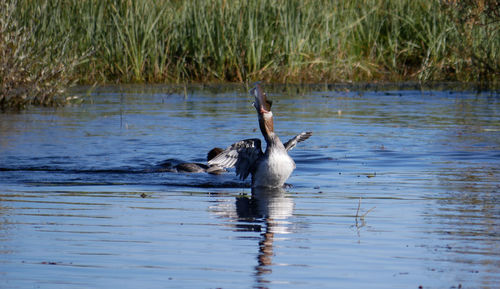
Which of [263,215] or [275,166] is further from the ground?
[275,166]

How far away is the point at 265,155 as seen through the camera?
863 centimetres

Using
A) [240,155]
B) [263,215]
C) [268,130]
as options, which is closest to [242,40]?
[240,155]

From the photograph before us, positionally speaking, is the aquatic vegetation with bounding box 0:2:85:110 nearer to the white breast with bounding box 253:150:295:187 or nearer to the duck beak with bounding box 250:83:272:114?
the duck beak with bounding box 250:83:272:114

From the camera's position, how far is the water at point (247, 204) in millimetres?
5199

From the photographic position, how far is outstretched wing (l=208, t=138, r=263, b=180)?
891cm

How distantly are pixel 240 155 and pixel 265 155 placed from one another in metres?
0.52

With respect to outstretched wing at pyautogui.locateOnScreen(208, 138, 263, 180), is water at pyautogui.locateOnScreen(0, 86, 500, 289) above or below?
below

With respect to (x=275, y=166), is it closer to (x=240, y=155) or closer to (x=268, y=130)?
(x=268, y=130)

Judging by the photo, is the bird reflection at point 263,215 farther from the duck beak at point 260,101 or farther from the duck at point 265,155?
the duck beak at point 260,101

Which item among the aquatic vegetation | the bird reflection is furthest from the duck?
the aquatic vegetation

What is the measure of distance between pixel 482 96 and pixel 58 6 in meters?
8.24

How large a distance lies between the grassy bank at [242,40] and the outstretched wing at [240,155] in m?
9.50

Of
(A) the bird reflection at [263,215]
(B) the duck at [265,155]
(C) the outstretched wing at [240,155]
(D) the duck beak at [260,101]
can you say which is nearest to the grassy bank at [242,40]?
(C) the outstretched wing at [240,155]

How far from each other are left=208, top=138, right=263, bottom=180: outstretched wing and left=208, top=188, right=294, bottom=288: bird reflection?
1.12ft
